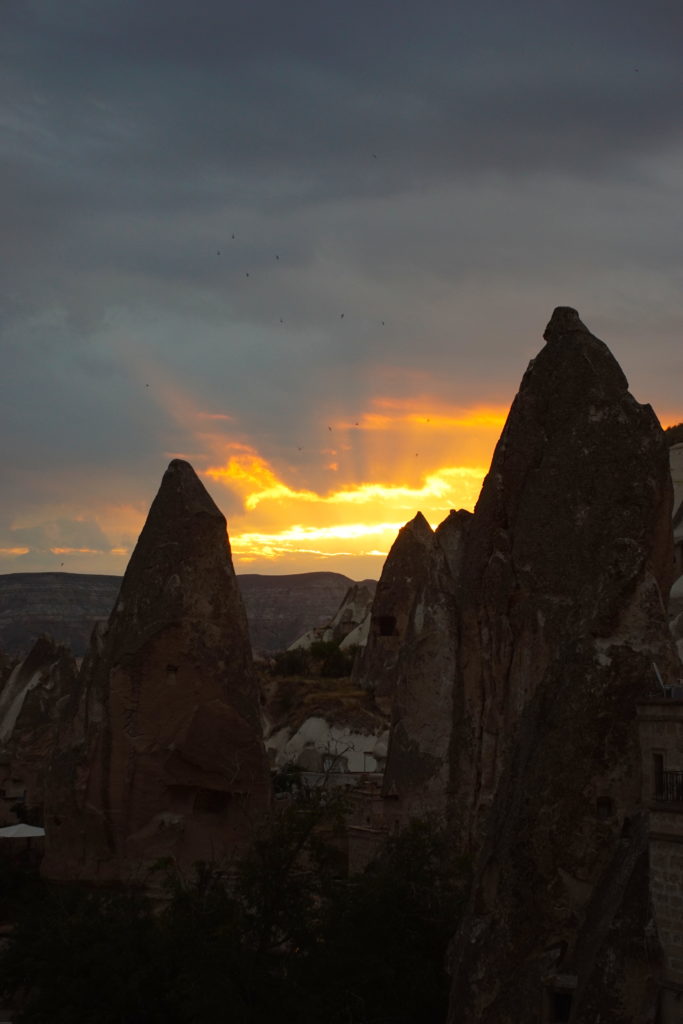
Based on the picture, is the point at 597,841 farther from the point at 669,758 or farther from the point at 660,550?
the point at 660,550

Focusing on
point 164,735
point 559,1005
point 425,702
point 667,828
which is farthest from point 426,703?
point 667,828

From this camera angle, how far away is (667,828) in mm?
8391

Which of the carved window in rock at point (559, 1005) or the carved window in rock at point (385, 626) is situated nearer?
the carved window in rock at point (559, 1005)

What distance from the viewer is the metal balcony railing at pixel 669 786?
332 inches

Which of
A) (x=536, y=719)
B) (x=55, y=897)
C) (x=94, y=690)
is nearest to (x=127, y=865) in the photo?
(x=55, y=897)

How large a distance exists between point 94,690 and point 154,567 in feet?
4.99

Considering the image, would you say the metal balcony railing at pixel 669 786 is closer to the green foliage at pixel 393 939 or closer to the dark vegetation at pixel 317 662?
the green foliage at pixel 393 939

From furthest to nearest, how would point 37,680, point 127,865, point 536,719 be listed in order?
point 37,680 → point 127,865 → point 536,719

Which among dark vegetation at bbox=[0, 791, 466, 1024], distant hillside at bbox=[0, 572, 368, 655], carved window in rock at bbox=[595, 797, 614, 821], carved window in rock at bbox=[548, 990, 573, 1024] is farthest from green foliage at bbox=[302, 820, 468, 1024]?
distant hillside at bbox=[0, 572, 368, 655]

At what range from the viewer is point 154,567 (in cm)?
1555

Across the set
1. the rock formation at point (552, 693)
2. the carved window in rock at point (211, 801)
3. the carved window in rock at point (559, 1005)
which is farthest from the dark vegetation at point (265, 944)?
the carved window in rock at point (559, 1005)

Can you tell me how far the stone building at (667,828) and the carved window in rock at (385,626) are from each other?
22769 mm

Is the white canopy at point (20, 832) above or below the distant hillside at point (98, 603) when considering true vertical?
below

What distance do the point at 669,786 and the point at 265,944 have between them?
5.78 metres
